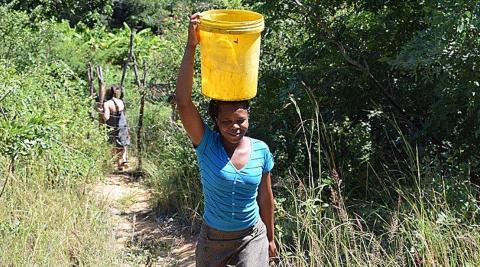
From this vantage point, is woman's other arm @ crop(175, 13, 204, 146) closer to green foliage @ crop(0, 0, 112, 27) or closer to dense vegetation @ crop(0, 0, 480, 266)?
dense vegetation @ crop(0, 0, 480, 266)

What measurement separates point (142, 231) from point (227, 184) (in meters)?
3.56

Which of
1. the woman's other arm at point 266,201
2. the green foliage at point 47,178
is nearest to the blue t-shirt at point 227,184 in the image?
the woman's other arm at point 266,201

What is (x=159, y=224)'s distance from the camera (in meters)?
6.52

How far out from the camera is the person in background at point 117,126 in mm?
8648

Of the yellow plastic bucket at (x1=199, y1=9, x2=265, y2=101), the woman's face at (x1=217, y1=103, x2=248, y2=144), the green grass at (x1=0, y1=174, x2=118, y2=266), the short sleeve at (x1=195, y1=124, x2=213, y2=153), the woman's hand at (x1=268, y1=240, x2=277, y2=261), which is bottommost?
the green grass at (x1=0, y1=174, x2=118, y2=266)

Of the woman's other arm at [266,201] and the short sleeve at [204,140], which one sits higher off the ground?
the short sleeve at [204,140]

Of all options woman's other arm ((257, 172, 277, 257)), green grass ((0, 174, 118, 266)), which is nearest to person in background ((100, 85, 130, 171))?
green grass ((0, 174, 118, 266))

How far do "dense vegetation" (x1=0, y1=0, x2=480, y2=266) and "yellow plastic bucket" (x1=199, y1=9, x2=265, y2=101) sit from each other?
767 mm

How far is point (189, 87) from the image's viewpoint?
296 centimetres

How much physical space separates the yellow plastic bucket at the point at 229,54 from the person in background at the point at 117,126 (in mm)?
5710

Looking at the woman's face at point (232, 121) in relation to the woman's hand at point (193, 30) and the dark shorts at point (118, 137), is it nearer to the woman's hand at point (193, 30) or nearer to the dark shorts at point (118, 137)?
the woman's hand at point (193, 30)

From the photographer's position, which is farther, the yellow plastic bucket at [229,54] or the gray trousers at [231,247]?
the gray trousers at [231,247]

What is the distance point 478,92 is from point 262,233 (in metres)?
1.76

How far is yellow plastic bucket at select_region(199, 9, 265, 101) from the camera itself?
2.89 metres
